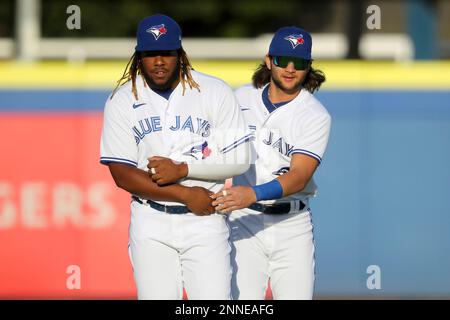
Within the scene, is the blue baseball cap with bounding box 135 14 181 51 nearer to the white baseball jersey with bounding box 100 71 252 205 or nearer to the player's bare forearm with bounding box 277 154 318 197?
the white baseball jersey with bounding box 100 71 252 205

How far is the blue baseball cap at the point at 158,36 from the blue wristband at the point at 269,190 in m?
0.70

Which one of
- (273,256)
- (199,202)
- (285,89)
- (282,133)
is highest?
(285,89)

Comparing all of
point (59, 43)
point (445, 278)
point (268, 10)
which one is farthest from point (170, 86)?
point (268, 10)

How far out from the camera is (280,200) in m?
4.71

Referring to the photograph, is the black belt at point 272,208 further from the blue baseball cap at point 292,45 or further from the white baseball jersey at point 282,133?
the blue baseball cap at point 292,45

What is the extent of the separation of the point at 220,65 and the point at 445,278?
2134 millimetres

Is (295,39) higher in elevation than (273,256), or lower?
higher

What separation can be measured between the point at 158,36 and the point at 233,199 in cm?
75

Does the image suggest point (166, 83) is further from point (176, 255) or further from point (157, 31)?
point (176, 255)

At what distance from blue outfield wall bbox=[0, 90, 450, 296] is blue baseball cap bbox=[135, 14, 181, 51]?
272 centimetres

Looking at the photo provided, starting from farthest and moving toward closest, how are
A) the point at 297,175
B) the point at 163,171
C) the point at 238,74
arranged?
Result: 1. the point at 238,74
2. the point at 297,175
3. the point at 163,171

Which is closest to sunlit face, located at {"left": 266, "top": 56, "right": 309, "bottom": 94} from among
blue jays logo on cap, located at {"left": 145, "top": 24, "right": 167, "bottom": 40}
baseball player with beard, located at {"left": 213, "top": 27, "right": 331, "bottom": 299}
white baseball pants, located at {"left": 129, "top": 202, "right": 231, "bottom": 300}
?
baseball player with beard, located at {"left": 213, "top": 27, "right": 331, "bottom": 299}

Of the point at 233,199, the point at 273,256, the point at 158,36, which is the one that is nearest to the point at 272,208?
the point at 273,256

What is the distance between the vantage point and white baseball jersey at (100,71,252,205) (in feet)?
14.0
